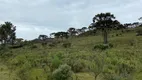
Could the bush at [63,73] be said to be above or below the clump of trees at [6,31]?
below

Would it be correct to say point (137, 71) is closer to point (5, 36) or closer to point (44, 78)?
point (44, 78)

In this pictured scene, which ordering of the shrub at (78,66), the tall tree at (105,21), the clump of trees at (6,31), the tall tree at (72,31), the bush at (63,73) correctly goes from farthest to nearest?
1. the tall tree at (72,31)
2. the clump of trees at (6,31)
3. the tall tree at (105,21)
4. the shrub at (78,66)
5. the bush at (63,73)

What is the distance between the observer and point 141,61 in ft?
110

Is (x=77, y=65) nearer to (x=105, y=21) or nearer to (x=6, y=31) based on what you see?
(x=105, y=21)

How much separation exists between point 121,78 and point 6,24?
6110 cm

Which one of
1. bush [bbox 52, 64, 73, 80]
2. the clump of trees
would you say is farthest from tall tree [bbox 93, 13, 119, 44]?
bush [bbox 52, 64, 73, 80]

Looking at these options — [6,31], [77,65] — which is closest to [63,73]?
[77,65]

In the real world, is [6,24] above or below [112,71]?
above

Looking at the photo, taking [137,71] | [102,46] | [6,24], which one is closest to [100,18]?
[102,46]

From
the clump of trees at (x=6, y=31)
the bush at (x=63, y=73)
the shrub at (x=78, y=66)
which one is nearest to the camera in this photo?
the bush at (x=63, y=73)

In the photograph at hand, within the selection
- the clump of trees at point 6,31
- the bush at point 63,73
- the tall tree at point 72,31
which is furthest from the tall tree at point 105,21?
the tall tree at point 72,31

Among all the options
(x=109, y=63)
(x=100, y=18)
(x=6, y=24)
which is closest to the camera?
(x=109, y=63)

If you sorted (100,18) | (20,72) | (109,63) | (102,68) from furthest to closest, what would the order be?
(100,18) → (109,63) → (102,68) → (20,72)

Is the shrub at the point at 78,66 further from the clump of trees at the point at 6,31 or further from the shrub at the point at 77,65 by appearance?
the clump of trees at the point at 6,31
